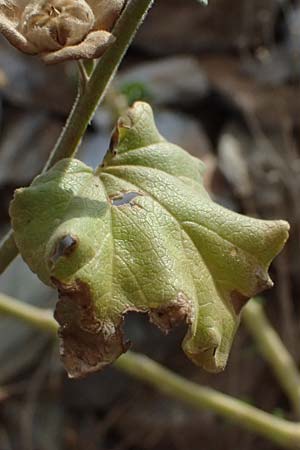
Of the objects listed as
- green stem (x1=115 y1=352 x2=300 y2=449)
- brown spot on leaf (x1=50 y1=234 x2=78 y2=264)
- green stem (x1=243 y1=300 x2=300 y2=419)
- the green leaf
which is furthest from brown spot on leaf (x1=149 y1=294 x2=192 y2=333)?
green stem (x1=243 y1=300 x2=300 y2=419)

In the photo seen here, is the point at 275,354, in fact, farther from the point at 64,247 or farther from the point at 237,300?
the point at 64,247

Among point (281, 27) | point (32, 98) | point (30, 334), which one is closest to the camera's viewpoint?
point (30, 334)

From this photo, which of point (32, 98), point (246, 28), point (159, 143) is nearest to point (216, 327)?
point (159, 143)

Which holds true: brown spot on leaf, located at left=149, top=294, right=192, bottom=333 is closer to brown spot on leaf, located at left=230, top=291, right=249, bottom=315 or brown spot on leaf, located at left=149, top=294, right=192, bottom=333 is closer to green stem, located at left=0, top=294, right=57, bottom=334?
brown spot on leaf, located at left=230, top=291, right=249, bottom=315

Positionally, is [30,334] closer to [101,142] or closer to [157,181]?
[101,142]

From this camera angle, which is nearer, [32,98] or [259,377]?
[259,377]

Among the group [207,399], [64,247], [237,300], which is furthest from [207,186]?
[64,247]

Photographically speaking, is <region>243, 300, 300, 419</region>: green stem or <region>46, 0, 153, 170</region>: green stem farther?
<region>243, 300, 300, 419</region>: green stem
